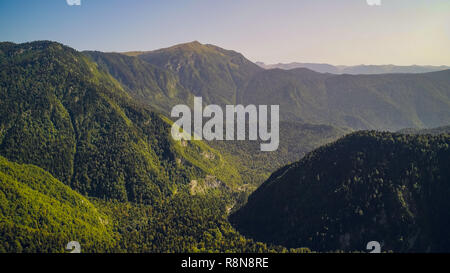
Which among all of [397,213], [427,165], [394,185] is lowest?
[397,213]

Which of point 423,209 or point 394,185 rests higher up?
point 394,185
